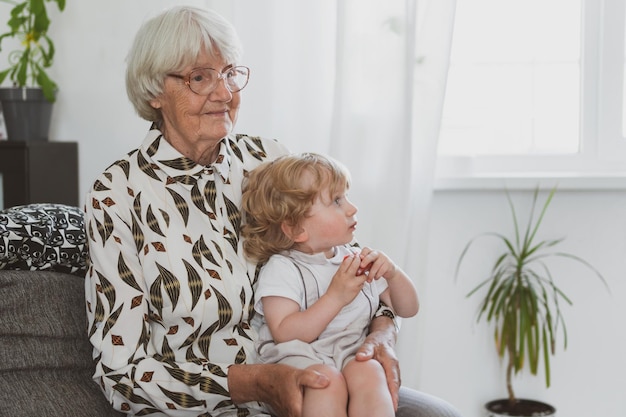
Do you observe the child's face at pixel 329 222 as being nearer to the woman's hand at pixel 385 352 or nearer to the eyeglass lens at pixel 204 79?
the woman's hand at pixel 385 352

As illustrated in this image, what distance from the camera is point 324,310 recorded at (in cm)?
177

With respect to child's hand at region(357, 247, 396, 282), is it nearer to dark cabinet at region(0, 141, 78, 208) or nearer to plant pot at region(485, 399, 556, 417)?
plant pot at region(485, 399, 556, 417)

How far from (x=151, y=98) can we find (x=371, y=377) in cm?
78

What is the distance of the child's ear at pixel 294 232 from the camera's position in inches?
73.7

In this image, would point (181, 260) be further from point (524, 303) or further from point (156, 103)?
point (524, 303)

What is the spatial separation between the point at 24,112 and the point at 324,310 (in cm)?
168

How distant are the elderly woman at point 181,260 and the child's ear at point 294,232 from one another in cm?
12

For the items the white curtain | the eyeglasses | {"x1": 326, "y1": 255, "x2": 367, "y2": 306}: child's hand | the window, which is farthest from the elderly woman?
the window

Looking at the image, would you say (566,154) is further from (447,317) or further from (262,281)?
(262,281)

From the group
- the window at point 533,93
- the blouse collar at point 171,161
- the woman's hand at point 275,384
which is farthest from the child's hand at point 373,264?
the window at point 533,93

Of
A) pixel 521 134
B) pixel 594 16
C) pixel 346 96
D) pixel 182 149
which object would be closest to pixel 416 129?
pixel 346 96

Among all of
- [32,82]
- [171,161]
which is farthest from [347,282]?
[32,82]

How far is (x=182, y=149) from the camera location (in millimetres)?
1979

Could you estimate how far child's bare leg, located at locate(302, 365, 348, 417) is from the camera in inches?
64.7
